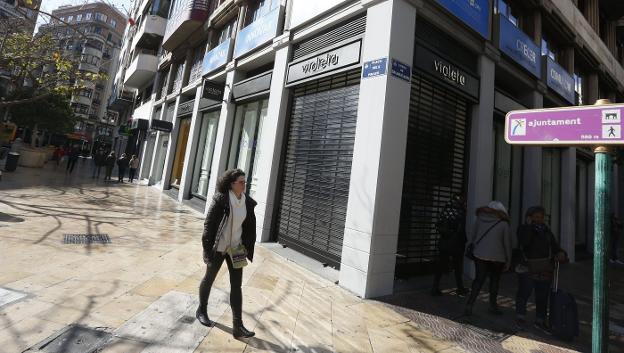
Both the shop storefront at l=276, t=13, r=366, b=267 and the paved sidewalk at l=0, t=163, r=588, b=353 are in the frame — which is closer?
the paved sidewalk at l=0, t=163, r=588, b=353

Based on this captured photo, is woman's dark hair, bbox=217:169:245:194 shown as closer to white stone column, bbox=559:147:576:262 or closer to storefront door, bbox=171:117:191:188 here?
white stone column, bbox=559:147:576:262

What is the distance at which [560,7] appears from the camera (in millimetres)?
10875

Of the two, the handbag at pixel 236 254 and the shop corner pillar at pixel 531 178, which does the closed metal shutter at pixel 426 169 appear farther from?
the handbag at pixel 236 254

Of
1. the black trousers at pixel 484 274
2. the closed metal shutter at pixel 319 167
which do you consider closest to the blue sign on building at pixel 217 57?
the closed metal shutter at pixel 319 167

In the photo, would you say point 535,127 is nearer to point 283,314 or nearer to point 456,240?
point 456,240

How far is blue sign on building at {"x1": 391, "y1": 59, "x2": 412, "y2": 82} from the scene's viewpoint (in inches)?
216

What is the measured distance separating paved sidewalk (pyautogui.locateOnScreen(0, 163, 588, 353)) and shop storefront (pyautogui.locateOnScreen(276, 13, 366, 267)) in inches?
36.4

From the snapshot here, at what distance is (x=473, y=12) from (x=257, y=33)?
587cm

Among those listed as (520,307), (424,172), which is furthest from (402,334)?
(424,172)

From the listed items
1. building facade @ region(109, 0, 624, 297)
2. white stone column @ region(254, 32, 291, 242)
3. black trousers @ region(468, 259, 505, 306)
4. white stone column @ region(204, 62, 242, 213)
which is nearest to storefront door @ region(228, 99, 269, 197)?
building facade @ region(109, 0, 624, 297)

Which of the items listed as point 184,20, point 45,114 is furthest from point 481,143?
point 45,114

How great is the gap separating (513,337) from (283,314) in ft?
10.0

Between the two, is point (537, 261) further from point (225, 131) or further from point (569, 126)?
point (225, 131)

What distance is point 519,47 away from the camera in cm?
889
